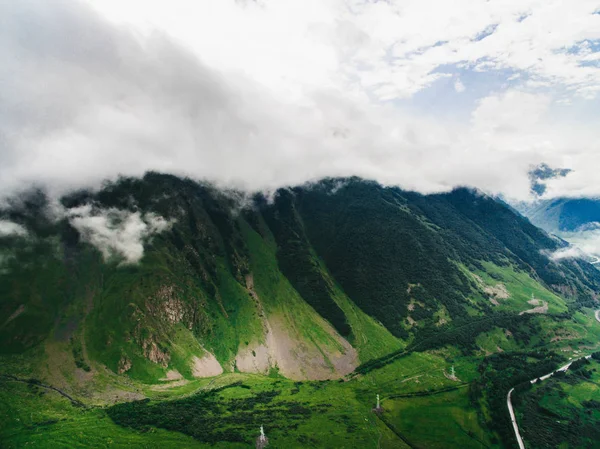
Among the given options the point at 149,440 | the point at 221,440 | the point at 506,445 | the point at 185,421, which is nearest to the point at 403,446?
the point at 506,445

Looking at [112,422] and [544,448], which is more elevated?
[112,422]

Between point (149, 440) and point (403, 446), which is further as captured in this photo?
point (403, 446)

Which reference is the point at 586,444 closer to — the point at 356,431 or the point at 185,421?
the point at 356,431

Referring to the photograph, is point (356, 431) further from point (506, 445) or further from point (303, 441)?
point (506, 445)

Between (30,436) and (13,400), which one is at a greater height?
(13,400)

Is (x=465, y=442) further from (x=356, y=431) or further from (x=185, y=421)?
(x=185, y=421)

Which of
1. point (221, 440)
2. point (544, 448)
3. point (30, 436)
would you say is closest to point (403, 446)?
point (544, 448)

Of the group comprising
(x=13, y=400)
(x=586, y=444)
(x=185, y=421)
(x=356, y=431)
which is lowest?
(x=586, y=444)

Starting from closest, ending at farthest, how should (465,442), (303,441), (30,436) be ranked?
(30,436) < (303,441) < (465,442)

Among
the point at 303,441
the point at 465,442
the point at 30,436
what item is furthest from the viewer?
the point at 465,442
